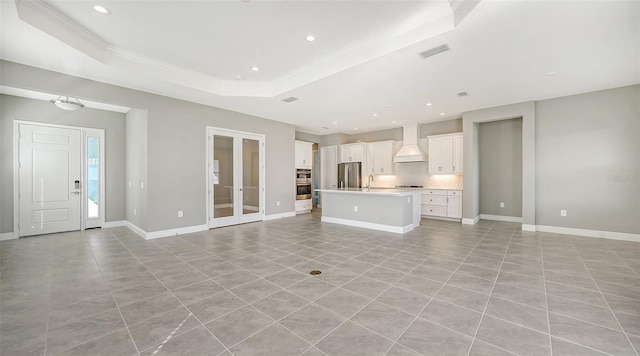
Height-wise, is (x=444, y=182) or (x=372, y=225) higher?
(x=444, y=182)

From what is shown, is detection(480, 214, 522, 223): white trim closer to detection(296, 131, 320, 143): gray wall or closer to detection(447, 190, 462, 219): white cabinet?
detection(447, 190, 462, 219): white cabinet

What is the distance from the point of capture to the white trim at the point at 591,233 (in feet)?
15.7

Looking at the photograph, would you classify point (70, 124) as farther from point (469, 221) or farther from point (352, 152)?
point (469, 221)

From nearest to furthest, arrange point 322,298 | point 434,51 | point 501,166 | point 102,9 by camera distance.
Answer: point 322,298 → point 102,9 → point 434,51 → point 501,166

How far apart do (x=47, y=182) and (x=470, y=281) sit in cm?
821

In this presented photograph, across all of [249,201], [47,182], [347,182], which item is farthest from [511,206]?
[47,182]

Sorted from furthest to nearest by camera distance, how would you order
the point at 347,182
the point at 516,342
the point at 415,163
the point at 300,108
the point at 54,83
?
the point at 347,182, the point at 415,163, the point at 300,108, the point at 54,83, the point at 516,342

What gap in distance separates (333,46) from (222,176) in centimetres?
411

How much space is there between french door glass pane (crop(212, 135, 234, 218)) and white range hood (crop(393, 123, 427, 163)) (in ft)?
16.8

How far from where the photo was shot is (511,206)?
6.62 m

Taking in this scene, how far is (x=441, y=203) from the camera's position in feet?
23.5

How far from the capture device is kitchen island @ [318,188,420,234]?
547cm

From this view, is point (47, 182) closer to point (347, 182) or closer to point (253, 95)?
point (253, 95)

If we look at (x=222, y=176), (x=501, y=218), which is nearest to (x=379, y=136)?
(x=501, y=218)
